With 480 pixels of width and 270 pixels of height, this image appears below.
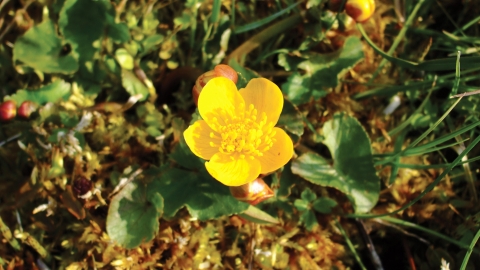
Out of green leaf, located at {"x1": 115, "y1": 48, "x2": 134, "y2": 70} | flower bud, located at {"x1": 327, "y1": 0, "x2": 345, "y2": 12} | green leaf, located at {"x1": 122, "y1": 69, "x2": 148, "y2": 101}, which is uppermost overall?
flower bud, located at {"x1": 327, "y1": 0, "x2": 345, "y2": 12}

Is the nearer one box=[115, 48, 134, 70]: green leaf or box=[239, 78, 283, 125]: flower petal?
box=[239, 78, 283, 125]: flower petal

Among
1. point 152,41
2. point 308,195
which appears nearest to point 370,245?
point 308,195

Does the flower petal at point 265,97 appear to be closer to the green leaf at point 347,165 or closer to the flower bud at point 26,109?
the green leaf at point 347,165

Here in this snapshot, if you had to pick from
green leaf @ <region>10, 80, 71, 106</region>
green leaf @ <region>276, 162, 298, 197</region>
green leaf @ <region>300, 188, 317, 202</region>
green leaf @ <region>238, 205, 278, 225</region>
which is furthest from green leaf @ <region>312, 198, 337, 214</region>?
green leaf @ <region>10, 80, 71, 106</region>

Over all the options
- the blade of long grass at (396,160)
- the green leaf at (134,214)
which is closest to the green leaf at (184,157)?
the green leaf at (134,214)

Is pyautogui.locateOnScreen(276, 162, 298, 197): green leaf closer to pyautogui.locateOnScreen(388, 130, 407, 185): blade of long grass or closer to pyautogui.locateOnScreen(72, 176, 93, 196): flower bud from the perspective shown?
pyautogui.locateOnScreen(388, 130, 407, 185): blade of long grass

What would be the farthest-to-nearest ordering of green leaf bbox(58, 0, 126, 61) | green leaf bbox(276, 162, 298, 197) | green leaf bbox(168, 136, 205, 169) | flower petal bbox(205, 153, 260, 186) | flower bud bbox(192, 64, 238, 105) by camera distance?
green leaf bbox(58, 0, 126, 61) → green leaf bbox(276, 162, 298, 197) → green leaf bbox(168, 136, 205, 169) → flower bud bbox(192, 64, 238, 105) → flower petal bbox(205, 153, 260, 186)

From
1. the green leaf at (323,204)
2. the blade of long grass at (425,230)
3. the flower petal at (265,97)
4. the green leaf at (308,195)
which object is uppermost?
the flower petal at (265,97)

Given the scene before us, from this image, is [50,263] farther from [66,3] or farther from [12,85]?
[66,3]
